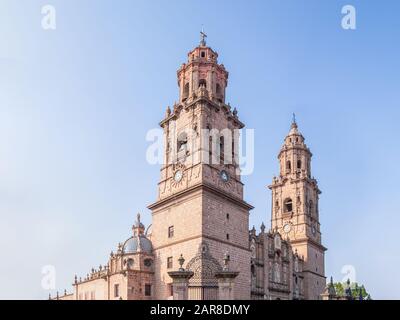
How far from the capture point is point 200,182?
1705 inches

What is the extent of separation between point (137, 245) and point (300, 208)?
28920mm

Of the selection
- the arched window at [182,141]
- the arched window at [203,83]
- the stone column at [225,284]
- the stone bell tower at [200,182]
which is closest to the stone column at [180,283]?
the stone column at [225,284]

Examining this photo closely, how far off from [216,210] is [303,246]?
25.6m

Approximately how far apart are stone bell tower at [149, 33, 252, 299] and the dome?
0.77 m

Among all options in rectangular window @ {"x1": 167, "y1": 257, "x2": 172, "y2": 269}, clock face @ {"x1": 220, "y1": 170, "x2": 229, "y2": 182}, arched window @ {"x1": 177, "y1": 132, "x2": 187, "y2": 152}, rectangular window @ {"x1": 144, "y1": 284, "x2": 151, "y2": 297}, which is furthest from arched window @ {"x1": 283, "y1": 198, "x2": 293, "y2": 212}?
rectangular window @ {"x1": 144, "y1": 284, "x2": 151, "y2": 297}

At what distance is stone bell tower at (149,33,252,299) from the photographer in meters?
43.4

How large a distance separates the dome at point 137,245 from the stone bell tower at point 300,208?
2540 centimetres

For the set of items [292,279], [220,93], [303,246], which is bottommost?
[292,279]

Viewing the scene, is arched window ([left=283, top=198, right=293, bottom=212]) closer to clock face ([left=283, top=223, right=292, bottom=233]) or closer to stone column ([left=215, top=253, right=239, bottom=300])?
clock face ([left=283, top=223, right=292, bottom=233])

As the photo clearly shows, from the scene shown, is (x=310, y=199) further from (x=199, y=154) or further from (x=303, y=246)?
(x=199, y=154)

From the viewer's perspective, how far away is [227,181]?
154ft
